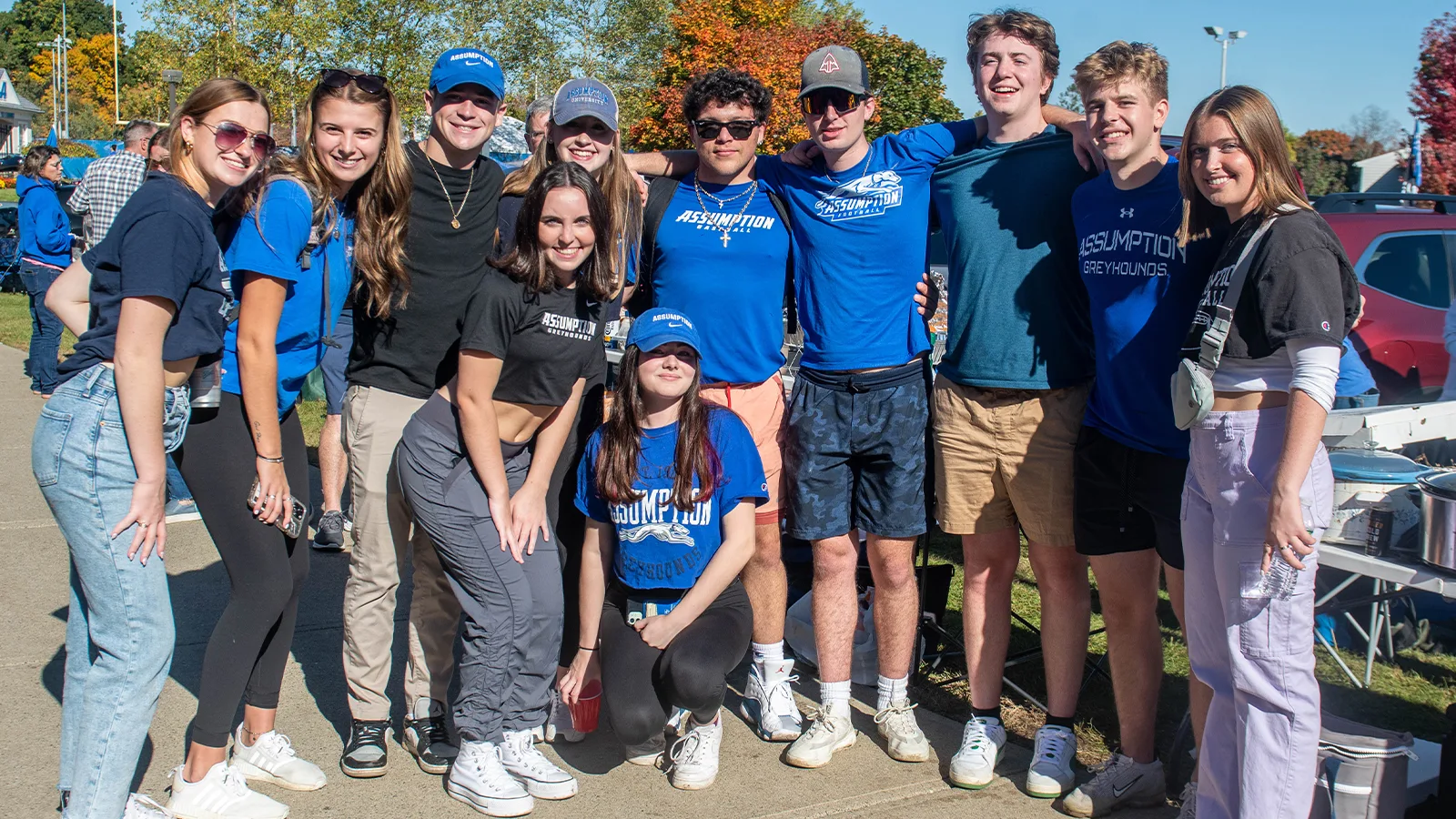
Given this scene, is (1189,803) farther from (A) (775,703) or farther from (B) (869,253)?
(B) (869,253)

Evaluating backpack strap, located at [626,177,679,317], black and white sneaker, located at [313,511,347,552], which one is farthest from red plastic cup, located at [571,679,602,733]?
black and white sneaker, located at [313,511,347,552]

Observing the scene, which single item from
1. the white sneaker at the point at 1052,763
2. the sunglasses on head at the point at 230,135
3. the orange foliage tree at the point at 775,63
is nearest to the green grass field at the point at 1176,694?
the white sneaker at the point at 1052,763

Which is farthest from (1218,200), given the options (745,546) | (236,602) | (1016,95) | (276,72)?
(276,72)

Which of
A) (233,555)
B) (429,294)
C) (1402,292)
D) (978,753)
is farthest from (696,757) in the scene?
(1402,292)

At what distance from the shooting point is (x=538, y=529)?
3480mm

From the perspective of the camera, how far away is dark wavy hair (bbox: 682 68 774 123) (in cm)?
371

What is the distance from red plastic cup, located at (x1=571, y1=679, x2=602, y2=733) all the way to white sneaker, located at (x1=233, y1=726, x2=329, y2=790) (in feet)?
2.63

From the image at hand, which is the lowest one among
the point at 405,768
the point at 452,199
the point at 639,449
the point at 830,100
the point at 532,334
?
the point at 405,768

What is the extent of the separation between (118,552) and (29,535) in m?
4.07

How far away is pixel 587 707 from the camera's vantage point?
371cm

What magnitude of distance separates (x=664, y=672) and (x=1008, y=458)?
50.3 inches

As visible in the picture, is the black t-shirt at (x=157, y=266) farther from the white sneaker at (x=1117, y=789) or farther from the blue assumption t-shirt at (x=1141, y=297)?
the white sneaker at (x=1117, y=789)

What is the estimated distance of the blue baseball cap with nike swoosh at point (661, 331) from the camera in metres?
3.47

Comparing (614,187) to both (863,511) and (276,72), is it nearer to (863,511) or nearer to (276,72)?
(863,511)
